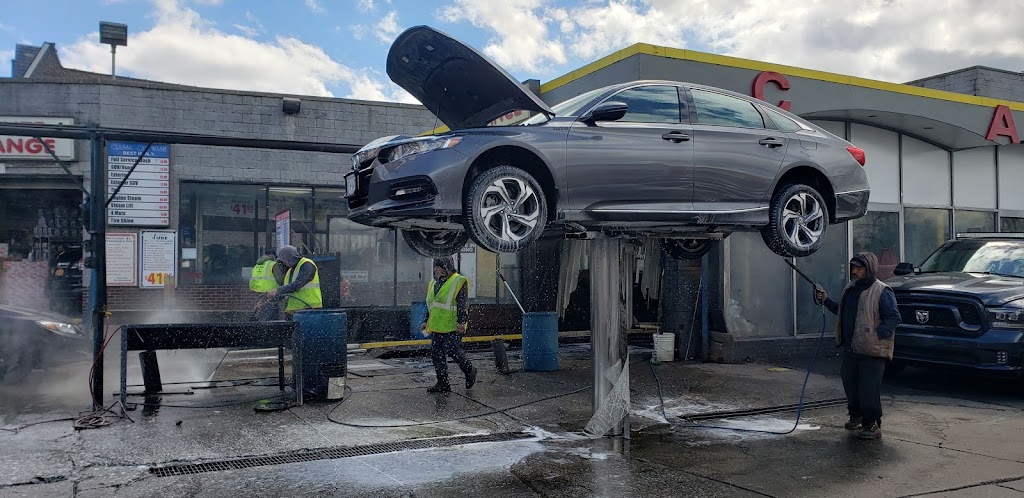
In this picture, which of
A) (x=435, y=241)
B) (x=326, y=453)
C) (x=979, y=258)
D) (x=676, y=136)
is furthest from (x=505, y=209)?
(x=979, y=258)

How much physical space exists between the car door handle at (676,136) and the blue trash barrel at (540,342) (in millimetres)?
4893

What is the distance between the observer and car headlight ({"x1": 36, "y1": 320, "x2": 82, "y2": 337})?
9.58m

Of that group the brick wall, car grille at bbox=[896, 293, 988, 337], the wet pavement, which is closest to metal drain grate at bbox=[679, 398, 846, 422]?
the wet pavement

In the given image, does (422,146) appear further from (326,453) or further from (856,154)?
(856,154)

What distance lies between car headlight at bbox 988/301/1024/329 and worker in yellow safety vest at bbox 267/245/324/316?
26.1 feet

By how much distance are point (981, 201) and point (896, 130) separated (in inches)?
115

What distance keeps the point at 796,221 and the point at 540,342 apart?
15.8ft

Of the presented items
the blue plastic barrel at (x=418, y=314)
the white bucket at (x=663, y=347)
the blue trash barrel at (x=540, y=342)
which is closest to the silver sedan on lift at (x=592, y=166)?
the blue trash barrel at (x=540, y=342)

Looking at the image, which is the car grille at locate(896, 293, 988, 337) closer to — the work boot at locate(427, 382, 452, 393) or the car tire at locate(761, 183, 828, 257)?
the car tire at locate(761, 183, 828, 257)

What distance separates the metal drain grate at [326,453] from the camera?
18.7ft

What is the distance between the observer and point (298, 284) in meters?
9.82

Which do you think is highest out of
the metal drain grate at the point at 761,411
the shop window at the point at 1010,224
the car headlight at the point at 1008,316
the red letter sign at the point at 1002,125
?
the red letter sign at the point at 1002,125

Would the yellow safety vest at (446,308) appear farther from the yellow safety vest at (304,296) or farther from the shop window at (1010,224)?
the shop window at (1010,224)

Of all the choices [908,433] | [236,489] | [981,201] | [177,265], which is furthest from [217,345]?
[981,201]
